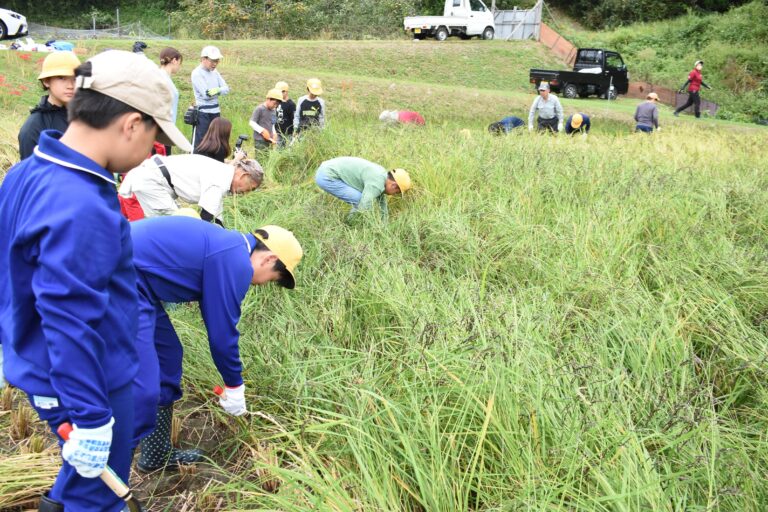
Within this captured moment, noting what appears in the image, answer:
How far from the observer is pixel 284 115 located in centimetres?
821

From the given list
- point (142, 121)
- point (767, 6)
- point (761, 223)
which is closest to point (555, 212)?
point (761, 223)

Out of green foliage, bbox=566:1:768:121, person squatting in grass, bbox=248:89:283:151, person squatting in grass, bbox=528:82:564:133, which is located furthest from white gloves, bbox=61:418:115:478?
green foliage, bbox=566:1:768:121

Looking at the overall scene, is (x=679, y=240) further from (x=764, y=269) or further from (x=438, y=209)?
→ (x=438, y=209)

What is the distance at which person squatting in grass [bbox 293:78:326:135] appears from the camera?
→ 7.75 m

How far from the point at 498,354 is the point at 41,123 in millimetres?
3301

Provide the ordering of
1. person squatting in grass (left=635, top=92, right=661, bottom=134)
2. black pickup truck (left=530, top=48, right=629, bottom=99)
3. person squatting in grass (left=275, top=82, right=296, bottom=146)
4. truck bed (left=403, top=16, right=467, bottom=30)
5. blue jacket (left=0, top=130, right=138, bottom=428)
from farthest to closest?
truck bed (left=403, top=16, right=467, bottom=30)
black pickup truck (left=530, top=48, right=629, bottom=99)
person squatting in grass (left=635, top=92, right=661, bottom=134)
person squatting in grass (left=275, top=82, right=296, bottom=146)
blue jacket (left=0, top=130, right=138, bottom=428)

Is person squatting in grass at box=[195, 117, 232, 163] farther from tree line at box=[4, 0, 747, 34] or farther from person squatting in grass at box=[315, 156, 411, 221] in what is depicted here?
tree line at box=[4, 0, 747, 34]

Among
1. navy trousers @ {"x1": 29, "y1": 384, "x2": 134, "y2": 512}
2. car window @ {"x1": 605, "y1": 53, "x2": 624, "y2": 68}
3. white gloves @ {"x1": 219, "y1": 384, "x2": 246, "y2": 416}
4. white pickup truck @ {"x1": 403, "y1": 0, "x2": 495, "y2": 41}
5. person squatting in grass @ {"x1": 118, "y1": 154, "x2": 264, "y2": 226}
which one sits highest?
white pickup truck @ {"x1": 403, "y1": 0, "x2": 495, "y2": 41}

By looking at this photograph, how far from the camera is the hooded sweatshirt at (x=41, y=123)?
397cm

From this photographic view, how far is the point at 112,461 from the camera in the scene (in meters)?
1.91

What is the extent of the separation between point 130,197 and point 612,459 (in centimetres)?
330

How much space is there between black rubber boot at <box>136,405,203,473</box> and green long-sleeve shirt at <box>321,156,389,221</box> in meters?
2.75

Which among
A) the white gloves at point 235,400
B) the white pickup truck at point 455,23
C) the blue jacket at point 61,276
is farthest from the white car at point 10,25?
the blue jacket at point 61,276

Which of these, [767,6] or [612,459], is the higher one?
[767,6]
